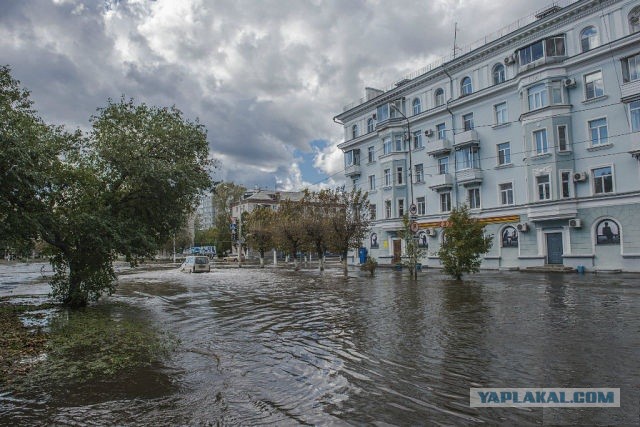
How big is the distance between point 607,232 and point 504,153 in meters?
10.3

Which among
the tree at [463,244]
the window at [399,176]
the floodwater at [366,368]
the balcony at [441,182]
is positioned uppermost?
the window at [399,176]

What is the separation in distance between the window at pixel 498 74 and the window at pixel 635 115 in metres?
10.4

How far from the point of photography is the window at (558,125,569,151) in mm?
31969

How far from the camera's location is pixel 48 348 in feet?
30.2

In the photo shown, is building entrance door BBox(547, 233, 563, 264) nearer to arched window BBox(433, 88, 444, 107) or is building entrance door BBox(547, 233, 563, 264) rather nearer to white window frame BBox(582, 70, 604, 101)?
white window frame BBox(582, 70, 604, 101)

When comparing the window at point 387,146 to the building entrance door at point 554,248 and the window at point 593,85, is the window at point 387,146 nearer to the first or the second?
the building entrance door at point 554,248

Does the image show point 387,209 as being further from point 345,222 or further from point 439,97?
point 345,222

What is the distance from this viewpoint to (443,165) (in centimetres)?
4188

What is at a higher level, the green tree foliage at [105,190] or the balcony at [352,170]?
the balcony at [352,170]

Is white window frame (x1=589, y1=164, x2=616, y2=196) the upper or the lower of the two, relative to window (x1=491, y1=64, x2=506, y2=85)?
lower

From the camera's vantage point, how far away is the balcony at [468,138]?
38562 mm

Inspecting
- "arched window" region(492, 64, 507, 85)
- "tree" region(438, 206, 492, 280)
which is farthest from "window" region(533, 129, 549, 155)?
"tree" region(438, 206, 492, 280)

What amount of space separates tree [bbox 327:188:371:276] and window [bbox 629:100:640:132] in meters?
18.6

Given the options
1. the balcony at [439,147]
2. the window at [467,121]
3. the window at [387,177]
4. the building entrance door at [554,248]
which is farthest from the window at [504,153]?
the window at [387,177]
